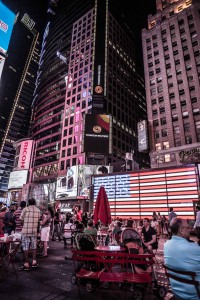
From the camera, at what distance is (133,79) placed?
81375mm

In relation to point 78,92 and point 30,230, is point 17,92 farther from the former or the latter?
point 30,230

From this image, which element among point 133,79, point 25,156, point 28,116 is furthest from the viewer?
point 28,116

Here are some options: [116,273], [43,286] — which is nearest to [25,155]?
[43,286]

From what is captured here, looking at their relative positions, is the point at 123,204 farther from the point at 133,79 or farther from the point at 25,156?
the point at 133,79

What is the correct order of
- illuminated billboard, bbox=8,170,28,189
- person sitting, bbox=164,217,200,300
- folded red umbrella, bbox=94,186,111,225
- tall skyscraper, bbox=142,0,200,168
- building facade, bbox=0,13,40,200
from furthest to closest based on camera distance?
building facade, bbox=0,13,40,200 → illuminated billboard, bbox=8,170,28,189 → tall skyscraper, bbox=142,0,200,168 → folded red umbrella, bbox=94,186,111,225 → person sitting, bbox=164,217,200,300

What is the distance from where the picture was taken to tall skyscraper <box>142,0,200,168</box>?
41.1m

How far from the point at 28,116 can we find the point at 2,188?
49435 mm

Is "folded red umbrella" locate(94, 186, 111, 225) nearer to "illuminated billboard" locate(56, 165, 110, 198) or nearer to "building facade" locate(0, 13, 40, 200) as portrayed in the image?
"illuminated billboard" locate(56, 165, 110, 198)

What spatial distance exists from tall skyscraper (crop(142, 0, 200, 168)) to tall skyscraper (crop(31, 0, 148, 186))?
13.0 metres

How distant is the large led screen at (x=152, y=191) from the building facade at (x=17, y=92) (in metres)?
110

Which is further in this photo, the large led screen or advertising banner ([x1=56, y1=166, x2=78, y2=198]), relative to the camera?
advertising banner ([x1=56, y1=166, x2=78, y2=198])

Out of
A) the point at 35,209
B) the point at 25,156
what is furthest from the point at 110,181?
the point at 25,156

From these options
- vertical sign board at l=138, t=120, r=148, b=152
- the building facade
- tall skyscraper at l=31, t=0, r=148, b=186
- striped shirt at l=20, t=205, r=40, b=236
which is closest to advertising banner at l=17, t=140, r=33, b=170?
tall skyscraper at l=31, t=0, r=148, b=186

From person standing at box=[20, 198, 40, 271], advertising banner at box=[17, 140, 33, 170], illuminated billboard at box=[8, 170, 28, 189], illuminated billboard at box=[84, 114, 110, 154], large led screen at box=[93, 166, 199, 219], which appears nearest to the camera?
person standing at box=[20, 198, 40, 271]
